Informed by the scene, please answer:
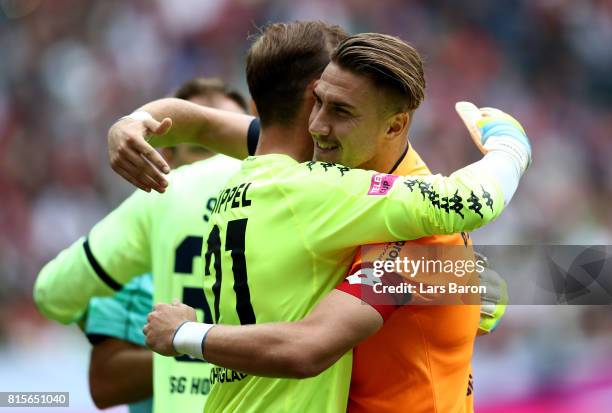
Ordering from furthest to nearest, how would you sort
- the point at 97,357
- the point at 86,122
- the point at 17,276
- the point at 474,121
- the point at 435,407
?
the point at 86,122 < the point at 17,276 < the point at 97,357 < the point at 474,121 < the point at 435,407

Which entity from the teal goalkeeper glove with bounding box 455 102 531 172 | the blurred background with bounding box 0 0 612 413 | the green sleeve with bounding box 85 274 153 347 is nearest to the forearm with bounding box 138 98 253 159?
the teal goalkeeper glove with bounding box 455 102 531 172

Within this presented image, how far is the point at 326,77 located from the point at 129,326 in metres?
2.17

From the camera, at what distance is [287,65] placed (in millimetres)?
3047

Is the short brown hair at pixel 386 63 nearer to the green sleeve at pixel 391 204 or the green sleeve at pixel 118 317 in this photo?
the green sleeve at pixel 391 204

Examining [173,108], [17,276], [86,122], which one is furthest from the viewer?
[86,122]

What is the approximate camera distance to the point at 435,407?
2785 millimetres

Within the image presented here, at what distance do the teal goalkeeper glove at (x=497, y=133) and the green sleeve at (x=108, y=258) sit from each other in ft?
5.27

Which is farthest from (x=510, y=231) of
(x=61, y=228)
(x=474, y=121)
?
(x=474, y=121)

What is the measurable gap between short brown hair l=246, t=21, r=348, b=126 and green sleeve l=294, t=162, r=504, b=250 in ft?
1.27

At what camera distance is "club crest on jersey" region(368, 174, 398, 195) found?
8.71ft

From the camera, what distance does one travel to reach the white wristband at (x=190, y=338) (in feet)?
8.89

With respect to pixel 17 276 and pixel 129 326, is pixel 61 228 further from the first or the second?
pixel 129 326

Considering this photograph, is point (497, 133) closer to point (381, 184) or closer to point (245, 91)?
point (381, 184)

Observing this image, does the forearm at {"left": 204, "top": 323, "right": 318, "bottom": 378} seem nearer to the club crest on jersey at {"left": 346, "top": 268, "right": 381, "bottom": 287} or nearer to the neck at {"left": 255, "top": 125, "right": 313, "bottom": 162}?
the club crest on jersey at {"left": 346, "top": 268, "right": 381, "bottom": 287}
